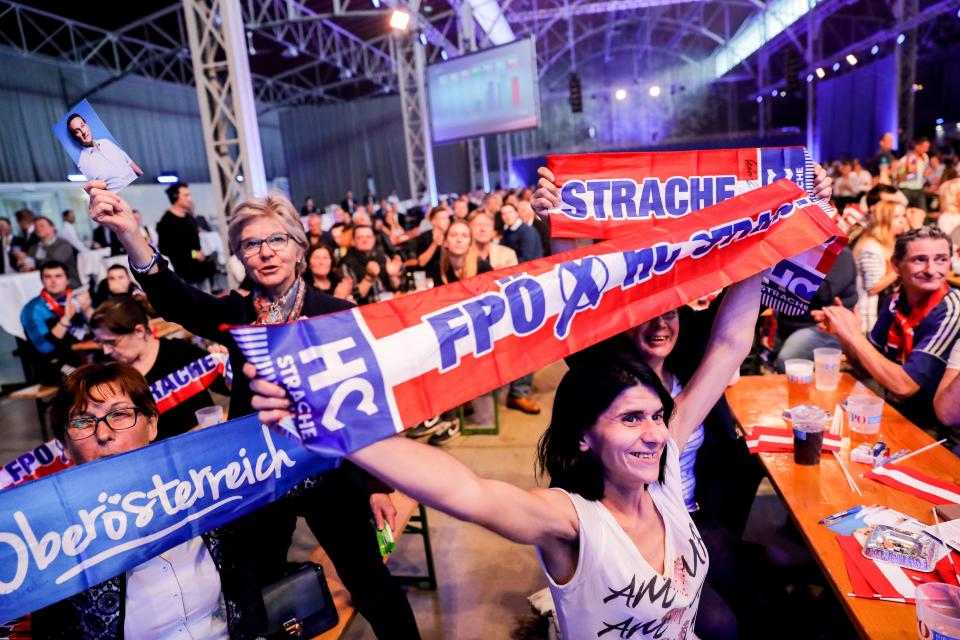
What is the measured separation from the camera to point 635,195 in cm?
210

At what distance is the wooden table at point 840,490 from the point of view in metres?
1.48

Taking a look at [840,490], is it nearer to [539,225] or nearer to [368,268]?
[368,268]

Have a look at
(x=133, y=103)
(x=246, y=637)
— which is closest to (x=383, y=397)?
(x=246, y=637)

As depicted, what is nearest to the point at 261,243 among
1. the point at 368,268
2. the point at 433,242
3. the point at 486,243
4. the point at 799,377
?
the point at 799,377

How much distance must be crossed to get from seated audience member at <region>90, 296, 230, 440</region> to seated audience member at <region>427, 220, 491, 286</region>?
93.5 inches

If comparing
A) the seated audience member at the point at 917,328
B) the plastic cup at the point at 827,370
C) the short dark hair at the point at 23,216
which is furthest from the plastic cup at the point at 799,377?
the short dark hair at the point at 23,216

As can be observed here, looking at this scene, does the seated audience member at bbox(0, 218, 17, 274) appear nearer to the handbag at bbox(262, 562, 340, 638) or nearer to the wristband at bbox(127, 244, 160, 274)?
the wristband at bbox(127, 244, 160, 274)

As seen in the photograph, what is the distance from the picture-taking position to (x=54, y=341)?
538 centimetres

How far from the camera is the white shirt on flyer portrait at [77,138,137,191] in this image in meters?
1.64

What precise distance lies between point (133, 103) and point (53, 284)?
13976 mm

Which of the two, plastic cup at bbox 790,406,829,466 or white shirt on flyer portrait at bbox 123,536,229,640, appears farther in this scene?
plastic cup at bbox 790,406,829,466

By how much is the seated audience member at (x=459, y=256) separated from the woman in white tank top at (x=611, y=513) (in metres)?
3.16

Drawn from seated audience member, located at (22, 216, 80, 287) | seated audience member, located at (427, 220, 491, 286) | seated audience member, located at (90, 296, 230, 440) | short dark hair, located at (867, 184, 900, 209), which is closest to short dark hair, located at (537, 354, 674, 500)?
seated audience member, located at (90, 296, 230, 440)

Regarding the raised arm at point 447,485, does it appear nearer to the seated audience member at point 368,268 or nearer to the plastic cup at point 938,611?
the plastic cup at point 938,611
